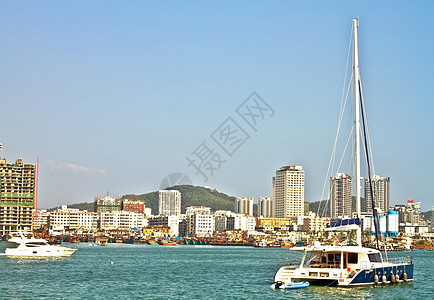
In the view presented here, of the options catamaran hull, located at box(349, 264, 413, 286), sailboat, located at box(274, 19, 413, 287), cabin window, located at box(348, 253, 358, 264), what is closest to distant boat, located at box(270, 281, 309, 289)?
sailboat, located at box(274, 19, 413, 287)

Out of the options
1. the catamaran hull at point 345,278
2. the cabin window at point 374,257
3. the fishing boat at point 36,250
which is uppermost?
the cabin window at point 374,257

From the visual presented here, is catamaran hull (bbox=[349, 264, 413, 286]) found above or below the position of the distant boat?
above

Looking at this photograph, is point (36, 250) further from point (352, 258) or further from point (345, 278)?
point (345, 278)

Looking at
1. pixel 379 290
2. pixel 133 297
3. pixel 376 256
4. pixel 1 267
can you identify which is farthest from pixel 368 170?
pixel 1 267

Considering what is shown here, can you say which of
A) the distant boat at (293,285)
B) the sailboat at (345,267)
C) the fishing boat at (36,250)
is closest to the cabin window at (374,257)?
the sailboat at (345,267)

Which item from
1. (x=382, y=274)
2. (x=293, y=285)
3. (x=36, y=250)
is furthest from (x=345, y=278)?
(x=36, y=250)

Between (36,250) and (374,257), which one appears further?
(36,250)

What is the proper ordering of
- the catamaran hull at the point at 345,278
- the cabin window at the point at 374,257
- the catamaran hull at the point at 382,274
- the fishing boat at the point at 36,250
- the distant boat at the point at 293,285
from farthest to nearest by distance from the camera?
the fishing boat at the point at 36,250 → the cabin window at the point at 374,257 → the distant boat at the point at 293,285 → the catamaran hull at the point at 382,274 → the catamaran hull at the point at 345,278

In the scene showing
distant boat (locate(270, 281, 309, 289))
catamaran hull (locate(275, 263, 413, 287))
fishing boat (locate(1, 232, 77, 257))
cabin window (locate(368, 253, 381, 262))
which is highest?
cabin window (locate(368, 253, 381, 262))

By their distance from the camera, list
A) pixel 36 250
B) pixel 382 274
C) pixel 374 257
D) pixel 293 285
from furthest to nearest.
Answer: pixel 36 250, pixel 374 257, pixel 382 274, pixel 293 285

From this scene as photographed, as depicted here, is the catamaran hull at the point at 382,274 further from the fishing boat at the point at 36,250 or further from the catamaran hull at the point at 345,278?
the fishing boat at the point at 36,250

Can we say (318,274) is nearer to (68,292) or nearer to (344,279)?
(344,279)

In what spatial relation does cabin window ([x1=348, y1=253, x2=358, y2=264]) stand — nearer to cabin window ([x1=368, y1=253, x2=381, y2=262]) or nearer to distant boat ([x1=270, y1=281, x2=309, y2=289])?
cabin window ([x1=368, y1=253, x2=381, y2=262])

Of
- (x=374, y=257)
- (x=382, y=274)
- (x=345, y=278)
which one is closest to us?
(x=345, y=278)
